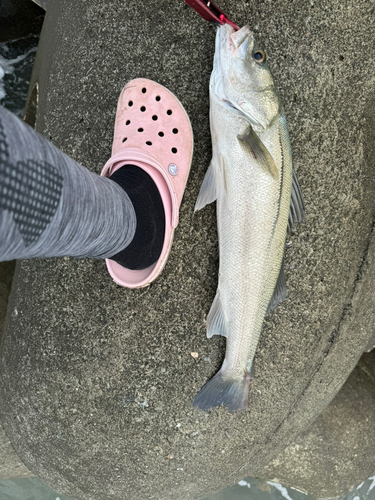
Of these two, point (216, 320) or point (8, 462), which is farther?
point (8, 462)

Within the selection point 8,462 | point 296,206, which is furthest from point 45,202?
point 8,462

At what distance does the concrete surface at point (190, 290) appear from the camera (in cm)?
200

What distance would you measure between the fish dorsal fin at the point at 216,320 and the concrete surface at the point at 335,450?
1.46 metres

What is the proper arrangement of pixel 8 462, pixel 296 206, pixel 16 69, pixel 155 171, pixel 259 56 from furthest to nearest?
pixel 16 69
pixel 8 462
pixel 155 171
pixel 296 206
pixel 259 56

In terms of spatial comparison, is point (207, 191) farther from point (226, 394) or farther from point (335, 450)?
point (335, 450)

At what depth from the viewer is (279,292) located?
187 cm

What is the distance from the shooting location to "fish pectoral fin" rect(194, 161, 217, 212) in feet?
6.17

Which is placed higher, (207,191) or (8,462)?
(207,191)

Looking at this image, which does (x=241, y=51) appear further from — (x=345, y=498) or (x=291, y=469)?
(x=345, y=498)

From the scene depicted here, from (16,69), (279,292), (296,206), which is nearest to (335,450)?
(279,292)

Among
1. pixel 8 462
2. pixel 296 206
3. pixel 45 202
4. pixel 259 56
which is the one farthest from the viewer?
pixel 8 462

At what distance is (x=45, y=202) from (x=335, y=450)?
2.77 metres

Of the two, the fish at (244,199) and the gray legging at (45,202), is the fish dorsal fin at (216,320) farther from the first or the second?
the gray legging at (45,202)

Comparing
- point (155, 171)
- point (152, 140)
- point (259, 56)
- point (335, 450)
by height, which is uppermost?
point (259, 56)
